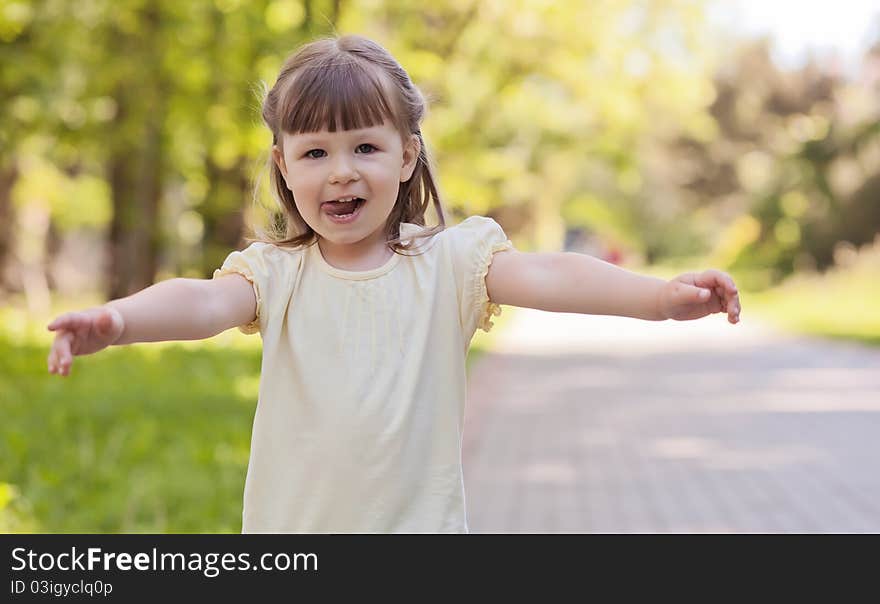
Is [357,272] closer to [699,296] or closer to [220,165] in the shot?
[699,296]

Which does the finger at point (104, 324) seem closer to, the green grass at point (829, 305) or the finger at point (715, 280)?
the finger at point (715, 280)

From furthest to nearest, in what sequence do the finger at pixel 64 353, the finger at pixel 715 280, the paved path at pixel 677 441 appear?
the paved path at pixel 677 441
the finger at pixel 715 280
the finger at pixel 64 353

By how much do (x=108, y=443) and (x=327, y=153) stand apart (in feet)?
20.6

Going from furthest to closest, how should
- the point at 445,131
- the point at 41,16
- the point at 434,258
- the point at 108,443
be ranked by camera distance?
the point at 445,131 < the point at 41,16 < the point at 108,443 < the point at 434,258

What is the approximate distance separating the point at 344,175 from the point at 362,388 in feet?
1.30

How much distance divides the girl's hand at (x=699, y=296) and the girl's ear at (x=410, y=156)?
587 millimetres

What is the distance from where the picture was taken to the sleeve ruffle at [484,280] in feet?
8.71

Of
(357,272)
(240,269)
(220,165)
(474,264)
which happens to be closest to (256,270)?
(240,269)

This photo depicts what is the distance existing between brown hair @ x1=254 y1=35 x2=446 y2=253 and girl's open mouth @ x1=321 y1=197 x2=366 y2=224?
12 centimetres

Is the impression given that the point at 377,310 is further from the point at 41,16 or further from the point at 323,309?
the point at 41,16

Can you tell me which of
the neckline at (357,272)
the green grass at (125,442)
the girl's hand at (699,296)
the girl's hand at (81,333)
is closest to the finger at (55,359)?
the girl's hand at (81,333)

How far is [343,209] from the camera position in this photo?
2600 mm

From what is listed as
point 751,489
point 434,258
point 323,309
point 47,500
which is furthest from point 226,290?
point 751,489

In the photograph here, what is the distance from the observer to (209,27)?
14.6 metres
